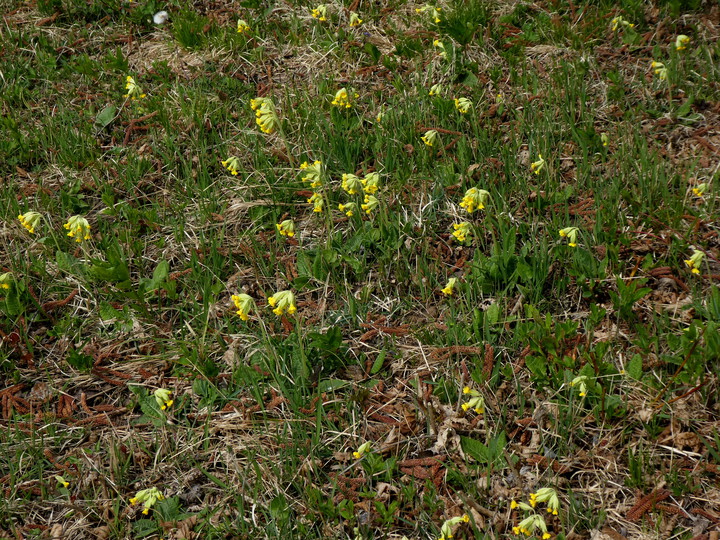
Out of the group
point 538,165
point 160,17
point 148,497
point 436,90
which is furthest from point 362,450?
point 160,17

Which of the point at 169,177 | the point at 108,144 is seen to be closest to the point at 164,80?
the point at 108,144

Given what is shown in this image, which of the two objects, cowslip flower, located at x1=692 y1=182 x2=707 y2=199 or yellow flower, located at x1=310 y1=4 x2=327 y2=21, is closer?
cowslip flower, located at x1=692 y1=182 x2=707 y2=199

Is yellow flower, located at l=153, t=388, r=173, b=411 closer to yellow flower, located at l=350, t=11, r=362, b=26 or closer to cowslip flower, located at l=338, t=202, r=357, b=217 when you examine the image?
cowslip flower, located at l=338, t=202, r=357, b=217

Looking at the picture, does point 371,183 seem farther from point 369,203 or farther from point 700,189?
point 700,189

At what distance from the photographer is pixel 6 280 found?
150 inches

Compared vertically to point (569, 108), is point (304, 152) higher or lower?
lower

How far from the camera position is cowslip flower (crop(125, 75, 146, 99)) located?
5109 millimetres

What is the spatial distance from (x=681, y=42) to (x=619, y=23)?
1.76ft

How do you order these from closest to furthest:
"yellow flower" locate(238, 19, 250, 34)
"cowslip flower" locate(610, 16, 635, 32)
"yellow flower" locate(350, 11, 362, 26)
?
"cowslip flower" locate(610, 16, 635, 32)
"yellow flower" locate(350, 11, 362, 26)
"yellow flower" locate(238, 19, 250, 34)

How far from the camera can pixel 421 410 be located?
3162 mm

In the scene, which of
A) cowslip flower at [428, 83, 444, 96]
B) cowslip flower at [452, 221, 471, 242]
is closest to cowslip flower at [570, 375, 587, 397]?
cowslip flower at [452, 221, 471, 242]

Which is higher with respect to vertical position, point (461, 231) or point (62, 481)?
point (461, 231)

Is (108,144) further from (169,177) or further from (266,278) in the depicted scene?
(266,278)

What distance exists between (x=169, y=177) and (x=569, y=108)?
2.66m
